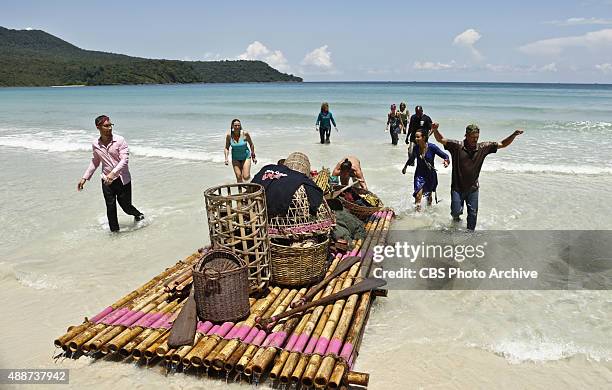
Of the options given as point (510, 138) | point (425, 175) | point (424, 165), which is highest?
point (510, 138)

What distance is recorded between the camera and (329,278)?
5484 millimetres

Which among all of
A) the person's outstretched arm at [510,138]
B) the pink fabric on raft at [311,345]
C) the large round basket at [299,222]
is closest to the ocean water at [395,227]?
the pink fabric on raft at [311,345]

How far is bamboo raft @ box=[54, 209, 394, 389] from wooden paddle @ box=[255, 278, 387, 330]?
0.06 meters

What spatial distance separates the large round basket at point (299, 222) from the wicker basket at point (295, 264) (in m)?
0.17

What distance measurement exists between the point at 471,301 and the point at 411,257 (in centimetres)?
143

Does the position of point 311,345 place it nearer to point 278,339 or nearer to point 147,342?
point 278,339

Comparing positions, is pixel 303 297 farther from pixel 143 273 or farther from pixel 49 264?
pixel 49 264

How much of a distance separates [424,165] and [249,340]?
17.0 ft

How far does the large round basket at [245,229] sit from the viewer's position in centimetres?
490

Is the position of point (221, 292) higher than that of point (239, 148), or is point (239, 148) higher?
point (239, 148)

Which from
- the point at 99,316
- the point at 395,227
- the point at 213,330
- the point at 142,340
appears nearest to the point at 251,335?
the point at 213,330

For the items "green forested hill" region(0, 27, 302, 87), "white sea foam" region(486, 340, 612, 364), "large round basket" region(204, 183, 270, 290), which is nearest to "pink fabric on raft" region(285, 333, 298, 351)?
"large round basket" region(204, 183, 270, 290)

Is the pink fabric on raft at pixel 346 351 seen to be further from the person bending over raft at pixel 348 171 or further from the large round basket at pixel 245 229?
the person bending over raft at pixel 348 171

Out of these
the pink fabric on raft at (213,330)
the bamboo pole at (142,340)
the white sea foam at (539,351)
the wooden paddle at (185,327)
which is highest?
the wooden paddle at (185,327)
